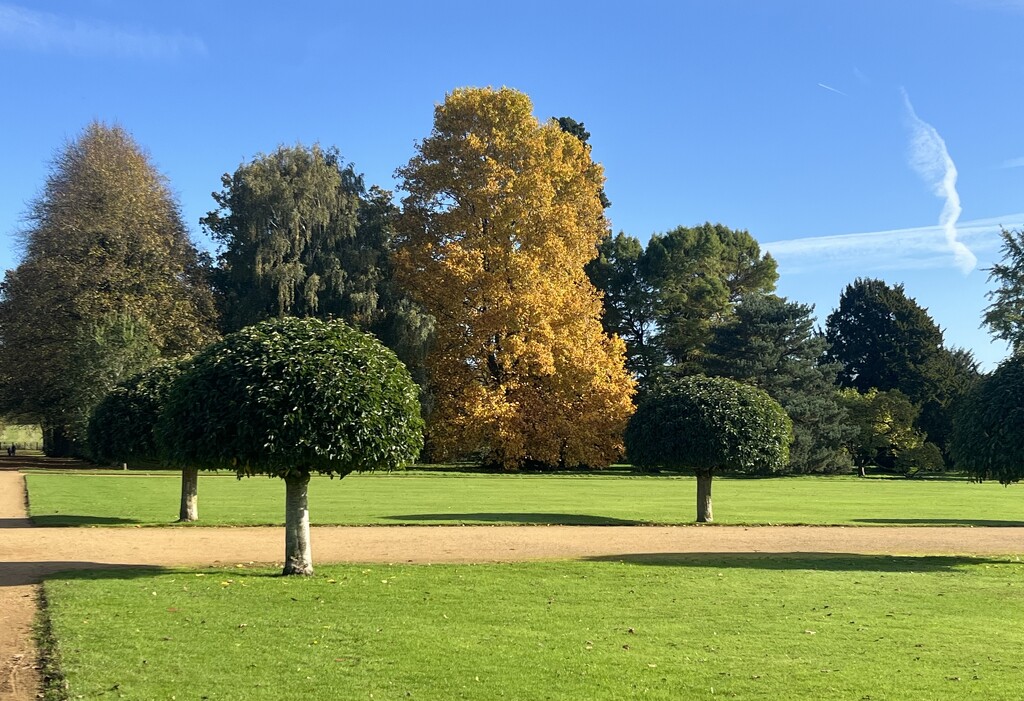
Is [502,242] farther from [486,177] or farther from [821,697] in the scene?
[821,697]

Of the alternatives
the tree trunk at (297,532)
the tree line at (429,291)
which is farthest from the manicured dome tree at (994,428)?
the tree line at (429,291)

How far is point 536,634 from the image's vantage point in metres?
9.52

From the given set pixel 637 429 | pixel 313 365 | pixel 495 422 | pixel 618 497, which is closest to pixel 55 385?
pixel 495 422

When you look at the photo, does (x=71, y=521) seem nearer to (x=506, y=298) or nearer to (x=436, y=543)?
(x=436, y=543)

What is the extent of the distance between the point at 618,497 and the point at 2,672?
2661 centimetres

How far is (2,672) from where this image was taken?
7.97 metres

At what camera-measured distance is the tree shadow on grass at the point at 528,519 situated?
22.7 m

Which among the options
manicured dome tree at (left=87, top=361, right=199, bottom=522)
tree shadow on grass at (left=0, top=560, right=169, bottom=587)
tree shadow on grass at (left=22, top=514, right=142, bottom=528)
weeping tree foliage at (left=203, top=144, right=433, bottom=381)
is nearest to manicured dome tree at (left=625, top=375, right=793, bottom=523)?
manicured dome tree at (left=87, top=361, right=199, bottom=522)

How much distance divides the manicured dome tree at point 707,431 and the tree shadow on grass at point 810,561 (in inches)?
201

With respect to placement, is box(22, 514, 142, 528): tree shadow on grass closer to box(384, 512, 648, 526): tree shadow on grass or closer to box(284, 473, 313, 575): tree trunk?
box(384, 512, 648, 526): tree shadow on grass

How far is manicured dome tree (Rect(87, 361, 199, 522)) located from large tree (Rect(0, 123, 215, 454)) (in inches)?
1074

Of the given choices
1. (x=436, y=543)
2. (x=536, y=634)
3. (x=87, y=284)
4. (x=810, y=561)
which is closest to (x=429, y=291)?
(x=87, y=284)

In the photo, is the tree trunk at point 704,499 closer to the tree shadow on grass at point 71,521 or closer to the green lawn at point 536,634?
the green lawn at point 536,634

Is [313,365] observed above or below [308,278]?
below
